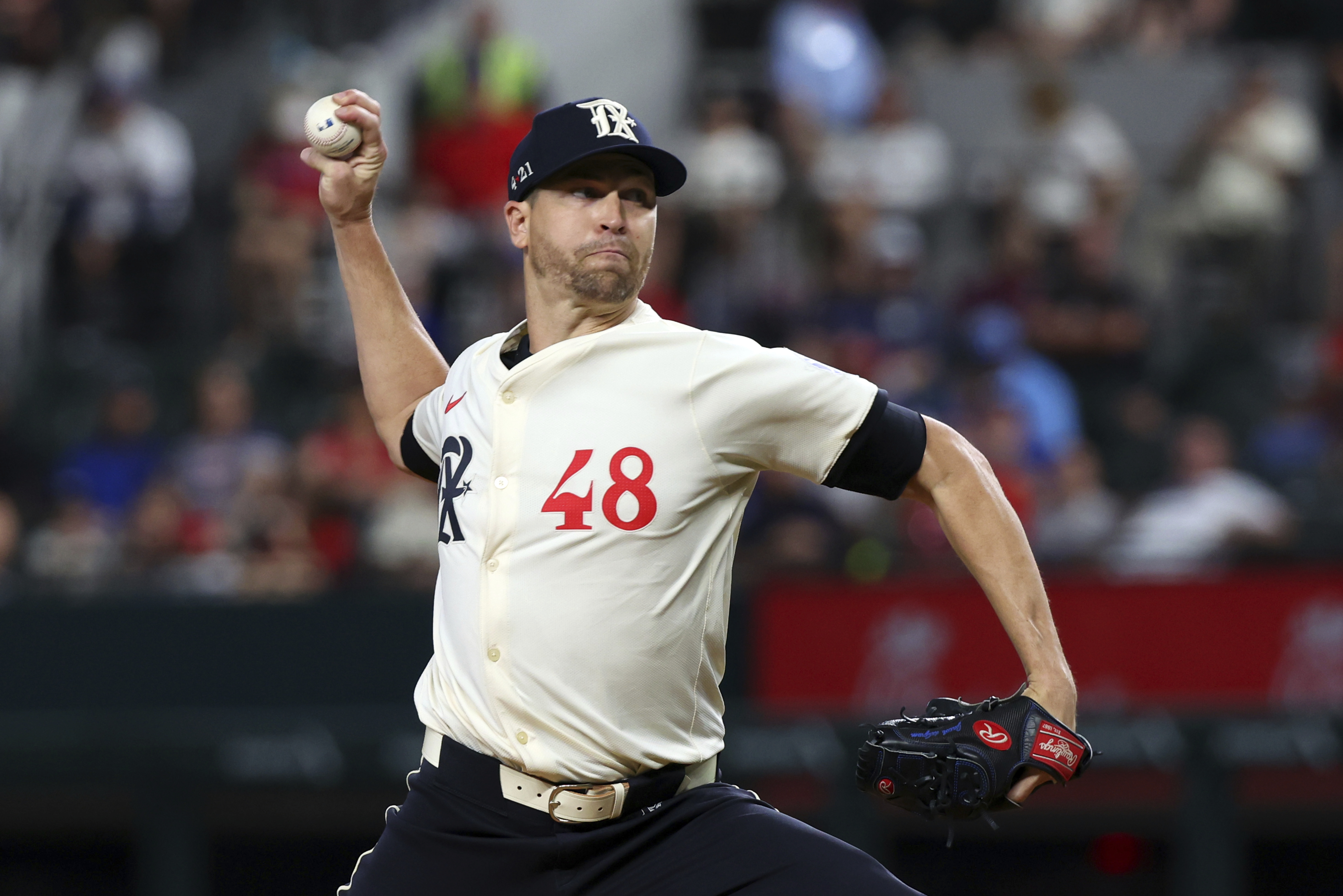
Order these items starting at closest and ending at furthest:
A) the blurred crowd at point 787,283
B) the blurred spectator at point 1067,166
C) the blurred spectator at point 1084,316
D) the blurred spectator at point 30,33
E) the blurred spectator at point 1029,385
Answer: the blurred crowd at point 787,283
the blurred spectator at point 1029,385
the blurred spectator at point 1084,316
the blurred spectator at point 1067,166
the blurred spectator at point 30,33

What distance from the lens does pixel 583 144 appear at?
3.64 meters

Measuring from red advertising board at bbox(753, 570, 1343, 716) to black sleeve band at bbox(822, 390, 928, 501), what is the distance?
4.43 metres

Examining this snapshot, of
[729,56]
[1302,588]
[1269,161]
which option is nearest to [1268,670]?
[1302,588]

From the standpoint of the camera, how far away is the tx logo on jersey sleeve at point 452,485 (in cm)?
371

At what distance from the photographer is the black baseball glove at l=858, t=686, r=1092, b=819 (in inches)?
131

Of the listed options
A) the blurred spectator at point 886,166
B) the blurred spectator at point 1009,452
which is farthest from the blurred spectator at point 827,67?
the blurred spectator at point 1009,452

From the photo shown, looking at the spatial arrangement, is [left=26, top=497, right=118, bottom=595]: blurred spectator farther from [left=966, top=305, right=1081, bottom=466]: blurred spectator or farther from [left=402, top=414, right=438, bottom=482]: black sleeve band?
[left=402, top=414, right=438, bottom=482]: black sleeve band

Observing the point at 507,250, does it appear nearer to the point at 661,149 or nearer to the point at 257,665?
the point at 257,665

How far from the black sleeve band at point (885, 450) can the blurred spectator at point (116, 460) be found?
633cm

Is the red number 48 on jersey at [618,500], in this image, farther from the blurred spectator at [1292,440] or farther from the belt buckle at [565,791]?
the blurred spectator at [1292,440]

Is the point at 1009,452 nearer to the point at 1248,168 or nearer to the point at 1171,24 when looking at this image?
the point at 1248,168

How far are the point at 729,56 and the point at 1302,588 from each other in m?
6.12

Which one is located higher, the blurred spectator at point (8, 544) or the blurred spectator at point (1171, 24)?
the blurred spectator at point (1171, 24)

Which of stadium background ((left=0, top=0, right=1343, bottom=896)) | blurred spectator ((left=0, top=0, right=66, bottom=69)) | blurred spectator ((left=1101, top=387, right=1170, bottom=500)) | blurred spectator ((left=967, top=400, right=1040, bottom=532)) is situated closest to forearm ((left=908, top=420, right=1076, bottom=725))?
stadium background ((left=0, top=0, right=1343, bottom=896))
